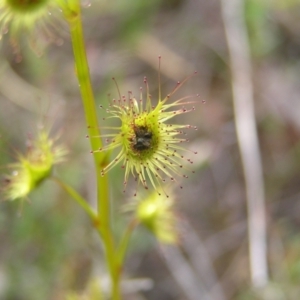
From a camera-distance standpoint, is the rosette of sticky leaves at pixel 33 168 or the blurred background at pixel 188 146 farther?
the blurred background at pixel 188 146

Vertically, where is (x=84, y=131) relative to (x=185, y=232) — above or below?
above

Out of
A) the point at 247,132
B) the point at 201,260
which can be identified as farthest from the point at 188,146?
the point at 201,260

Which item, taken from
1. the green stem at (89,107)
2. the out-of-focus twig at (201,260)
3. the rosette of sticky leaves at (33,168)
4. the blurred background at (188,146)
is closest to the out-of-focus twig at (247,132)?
the blurred background at (188,146)

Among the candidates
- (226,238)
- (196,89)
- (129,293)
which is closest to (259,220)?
(226,238)

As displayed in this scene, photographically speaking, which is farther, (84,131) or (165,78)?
(165,78)

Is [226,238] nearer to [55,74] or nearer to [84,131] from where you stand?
[84,131]

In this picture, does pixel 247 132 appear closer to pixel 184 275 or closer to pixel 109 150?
pixel 184 275

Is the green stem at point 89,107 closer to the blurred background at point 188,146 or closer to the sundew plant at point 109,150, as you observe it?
the sundew plant at point 109,150
